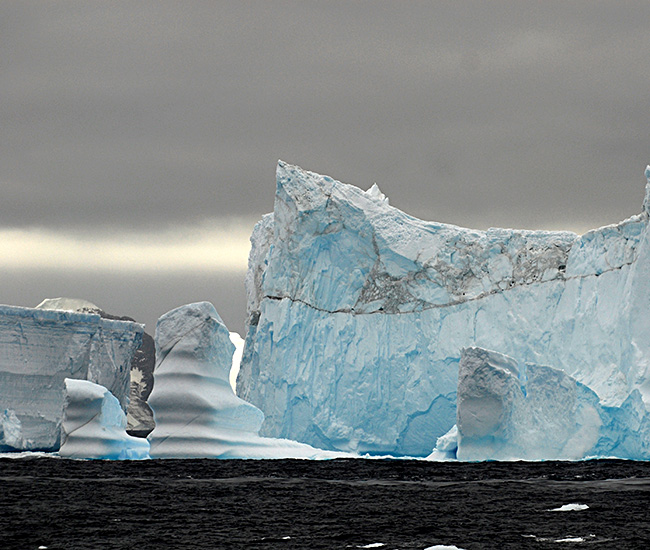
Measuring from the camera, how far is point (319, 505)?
37.0 feet

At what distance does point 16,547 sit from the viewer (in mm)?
8219

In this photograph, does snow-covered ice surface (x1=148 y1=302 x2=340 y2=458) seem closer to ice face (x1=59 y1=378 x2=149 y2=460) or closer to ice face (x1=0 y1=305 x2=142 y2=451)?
ice face (x1=59 y1=378 x2=149 y2=460)

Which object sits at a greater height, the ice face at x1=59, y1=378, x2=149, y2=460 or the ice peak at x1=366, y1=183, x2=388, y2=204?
the ice peak at x1=366, y1=183, x2=388, y2=204

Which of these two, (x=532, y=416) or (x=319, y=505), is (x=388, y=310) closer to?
(x=532, y=416)

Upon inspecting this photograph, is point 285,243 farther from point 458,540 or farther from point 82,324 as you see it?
point 458,540

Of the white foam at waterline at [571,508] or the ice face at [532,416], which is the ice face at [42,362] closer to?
the ice face at [532,416]

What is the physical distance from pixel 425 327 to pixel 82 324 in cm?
756

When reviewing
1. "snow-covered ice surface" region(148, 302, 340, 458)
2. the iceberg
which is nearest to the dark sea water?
"snow-covered ice surface" region(148, 302, 340, 458)

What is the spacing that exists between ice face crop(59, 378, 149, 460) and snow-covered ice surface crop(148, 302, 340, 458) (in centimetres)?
99

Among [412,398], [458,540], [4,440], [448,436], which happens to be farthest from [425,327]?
[458,540]

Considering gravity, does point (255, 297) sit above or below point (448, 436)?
above

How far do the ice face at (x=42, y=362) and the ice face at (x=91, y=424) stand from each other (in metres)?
5.08

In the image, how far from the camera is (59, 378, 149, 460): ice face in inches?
690

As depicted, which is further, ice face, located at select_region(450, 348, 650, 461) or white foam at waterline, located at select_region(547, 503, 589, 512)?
ice face, located at select_region(450, 348, 650, 461)
